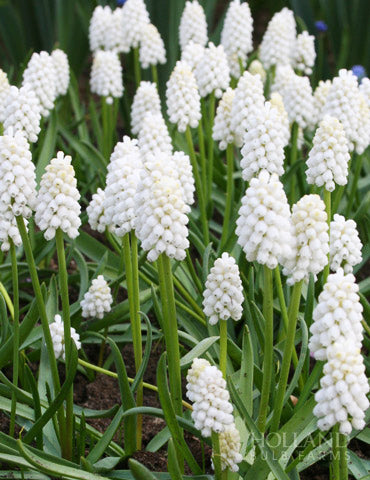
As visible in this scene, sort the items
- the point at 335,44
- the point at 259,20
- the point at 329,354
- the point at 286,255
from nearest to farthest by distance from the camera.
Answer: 1. the point at 329,354
2. the point at 286,255
3. the point at 335,44
4. the point at 259,20

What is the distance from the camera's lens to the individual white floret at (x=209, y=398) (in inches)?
93.3

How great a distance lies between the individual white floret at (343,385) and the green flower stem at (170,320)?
65 centimetres

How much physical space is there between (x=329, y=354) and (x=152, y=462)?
110 centimetres

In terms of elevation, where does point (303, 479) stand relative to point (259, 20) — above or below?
below

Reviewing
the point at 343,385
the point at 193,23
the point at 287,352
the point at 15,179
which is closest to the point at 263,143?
the point at 287,352

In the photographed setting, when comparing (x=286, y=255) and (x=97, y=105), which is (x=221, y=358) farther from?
(x=97, y=105)

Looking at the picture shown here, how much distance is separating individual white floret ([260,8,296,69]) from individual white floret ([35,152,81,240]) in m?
3.00

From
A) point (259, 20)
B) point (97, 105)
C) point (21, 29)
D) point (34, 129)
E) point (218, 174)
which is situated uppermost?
point (259, 20)

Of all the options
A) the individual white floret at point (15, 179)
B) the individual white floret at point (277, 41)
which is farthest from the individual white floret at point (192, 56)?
the individual white floret at point (15, 179)

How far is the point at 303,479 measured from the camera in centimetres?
323

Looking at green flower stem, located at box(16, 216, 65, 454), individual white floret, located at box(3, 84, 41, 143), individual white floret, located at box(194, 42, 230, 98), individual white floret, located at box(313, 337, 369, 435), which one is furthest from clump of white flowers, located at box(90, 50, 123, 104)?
individual white floret, located at box(313, 337, 369, 435)

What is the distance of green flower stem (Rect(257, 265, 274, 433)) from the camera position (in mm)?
2594

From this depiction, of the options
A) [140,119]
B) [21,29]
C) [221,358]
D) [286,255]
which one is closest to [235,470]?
[221,358]

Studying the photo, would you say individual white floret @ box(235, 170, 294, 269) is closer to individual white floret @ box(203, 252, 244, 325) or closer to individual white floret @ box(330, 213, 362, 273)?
individual white floret @ box(203, 252, 244, 325)
